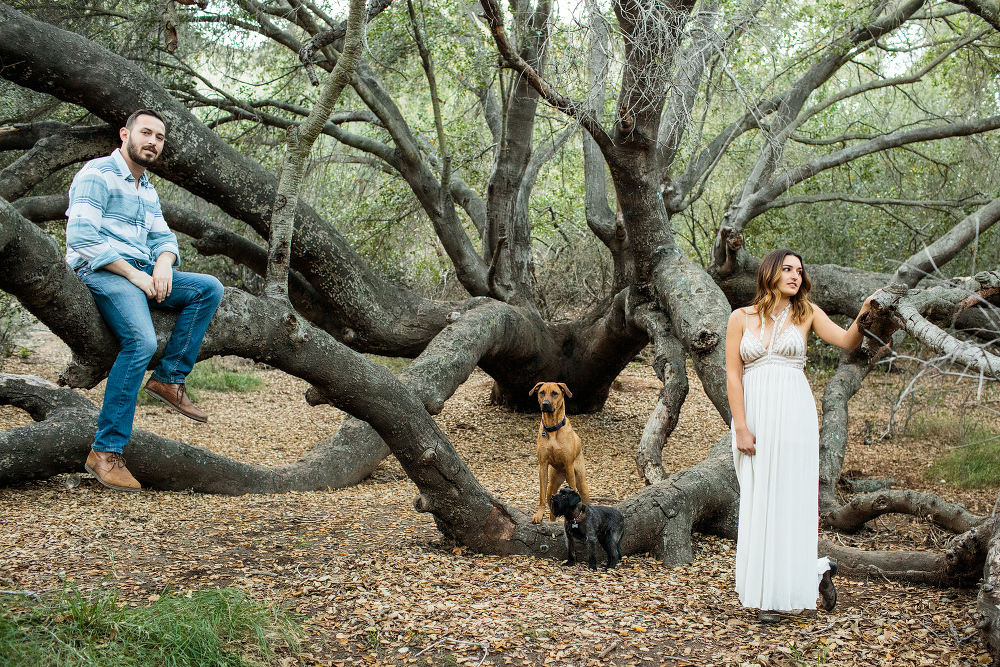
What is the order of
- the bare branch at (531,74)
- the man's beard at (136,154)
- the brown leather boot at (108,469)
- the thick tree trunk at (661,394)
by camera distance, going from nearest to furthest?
the brown leather boot at (108,469), the man's beard at (136,154), the bare branch at (531,74), the thick tree trunk at (661,394)

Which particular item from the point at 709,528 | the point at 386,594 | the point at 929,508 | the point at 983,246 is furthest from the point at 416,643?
the point at 983,246

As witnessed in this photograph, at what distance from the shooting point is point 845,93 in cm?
820

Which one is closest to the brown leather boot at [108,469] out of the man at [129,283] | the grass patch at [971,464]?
the man at [129,283]

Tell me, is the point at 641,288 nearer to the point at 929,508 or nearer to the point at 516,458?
the point at 516,458

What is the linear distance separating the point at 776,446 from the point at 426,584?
183 cm

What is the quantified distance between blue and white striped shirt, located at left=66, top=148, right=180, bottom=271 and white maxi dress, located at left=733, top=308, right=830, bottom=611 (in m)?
2.81

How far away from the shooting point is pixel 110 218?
3434 mm

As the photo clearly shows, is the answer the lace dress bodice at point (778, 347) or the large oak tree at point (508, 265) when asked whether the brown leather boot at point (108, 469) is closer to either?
the large oak tree at point (508, 265)

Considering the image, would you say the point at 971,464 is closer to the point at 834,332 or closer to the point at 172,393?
the point at 834,332

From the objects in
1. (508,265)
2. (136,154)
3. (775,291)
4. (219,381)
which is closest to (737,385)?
(775,291)

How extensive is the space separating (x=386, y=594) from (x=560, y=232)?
28.6 ft

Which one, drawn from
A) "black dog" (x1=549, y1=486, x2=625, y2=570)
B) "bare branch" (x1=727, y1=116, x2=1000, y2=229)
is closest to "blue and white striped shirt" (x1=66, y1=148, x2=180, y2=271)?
"black dog" (x1=549, y1=486, x2=625, y2=570)

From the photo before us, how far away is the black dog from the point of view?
4215mm

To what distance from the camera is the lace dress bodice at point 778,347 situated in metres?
3.66
